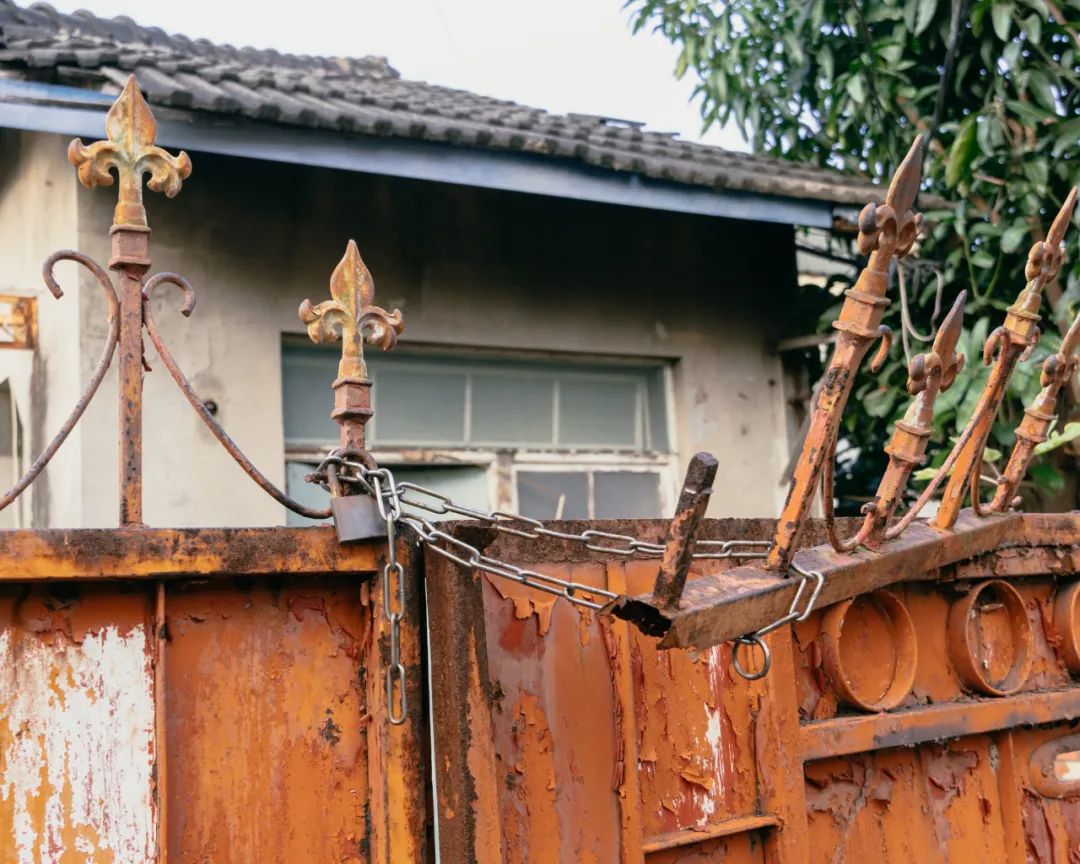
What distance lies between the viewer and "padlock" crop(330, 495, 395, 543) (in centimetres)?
187

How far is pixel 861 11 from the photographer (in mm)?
6184

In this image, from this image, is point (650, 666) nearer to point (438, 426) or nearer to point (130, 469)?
point (130, 469)

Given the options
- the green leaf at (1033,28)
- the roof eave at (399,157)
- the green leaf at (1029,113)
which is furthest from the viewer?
the green leaf at (1029,113)

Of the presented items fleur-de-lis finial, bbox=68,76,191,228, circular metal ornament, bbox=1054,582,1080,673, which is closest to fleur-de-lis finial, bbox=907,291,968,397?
circular metal ornament, bbox=1054,582,1080,673

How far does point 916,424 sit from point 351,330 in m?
1.02

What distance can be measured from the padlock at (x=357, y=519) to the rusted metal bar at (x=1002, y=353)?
110 cm

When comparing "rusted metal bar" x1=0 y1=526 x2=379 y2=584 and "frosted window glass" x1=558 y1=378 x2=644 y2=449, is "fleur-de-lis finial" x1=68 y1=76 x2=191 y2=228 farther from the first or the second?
"frosted window glass" x1=558 y1=378 x2=644 y2=449

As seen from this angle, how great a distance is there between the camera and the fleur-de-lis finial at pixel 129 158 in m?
1.89

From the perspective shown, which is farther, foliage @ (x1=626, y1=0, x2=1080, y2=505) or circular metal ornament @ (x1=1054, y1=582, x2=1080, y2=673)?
foliage @ (x1=626, y1=0, x2=1080, y2=505)

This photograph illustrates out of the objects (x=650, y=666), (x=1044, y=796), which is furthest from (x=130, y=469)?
(x=1044, y=796)

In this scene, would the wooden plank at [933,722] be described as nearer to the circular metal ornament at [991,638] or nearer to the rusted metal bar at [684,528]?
the circular metal ornament at [991,638]

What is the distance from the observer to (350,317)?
2004 millimetres

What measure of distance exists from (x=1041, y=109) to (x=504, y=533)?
4891mm

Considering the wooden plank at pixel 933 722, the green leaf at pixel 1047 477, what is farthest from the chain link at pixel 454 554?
the green leaf at pixel 1047 477
